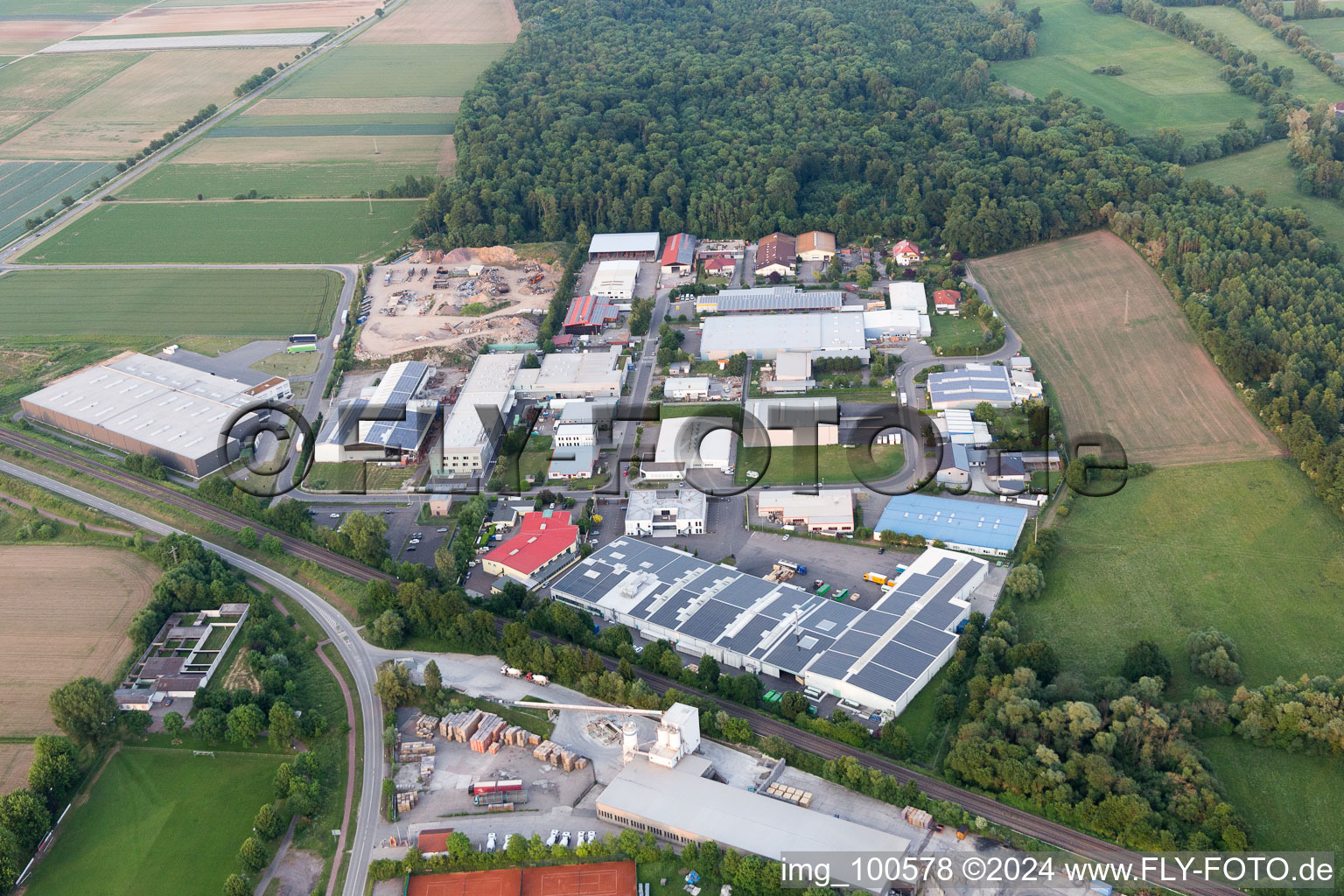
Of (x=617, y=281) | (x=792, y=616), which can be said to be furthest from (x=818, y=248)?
(x=792, y=616)

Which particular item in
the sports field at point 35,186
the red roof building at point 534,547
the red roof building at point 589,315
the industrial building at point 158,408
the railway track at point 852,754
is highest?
the sports field at point 35,186

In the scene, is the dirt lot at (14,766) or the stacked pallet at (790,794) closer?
the stacked pallet at (790,794)

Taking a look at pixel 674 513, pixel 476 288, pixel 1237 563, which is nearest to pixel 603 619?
pixel 674 513

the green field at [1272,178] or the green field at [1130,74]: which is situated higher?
the green field at [1130,74]

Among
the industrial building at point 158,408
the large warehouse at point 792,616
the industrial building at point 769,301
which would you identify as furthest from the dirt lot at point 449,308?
the large warehouse at point 792,616

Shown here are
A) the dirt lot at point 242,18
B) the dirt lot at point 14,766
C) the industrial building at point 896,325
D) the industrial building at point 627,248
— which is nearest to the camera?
the dirt lot at point 14,766

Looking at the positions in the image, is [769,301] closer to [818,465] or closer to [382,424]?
[818,465]

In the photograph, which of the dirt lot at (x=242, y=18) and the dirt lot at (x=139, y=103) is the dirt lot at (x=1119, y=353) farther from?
the dirt lot at (x=242, y=18)

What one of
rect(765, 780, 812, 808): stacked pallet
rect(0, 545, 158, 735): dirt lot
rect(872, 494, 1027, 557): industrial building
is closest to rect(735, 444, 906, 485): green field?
rect(872, 494, 1027, 557): industrial building
